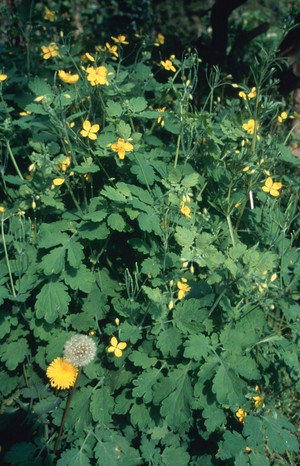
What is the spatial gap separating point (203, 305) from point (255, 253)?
Result: 36 cm

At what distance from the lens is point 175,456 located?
212 centimetres

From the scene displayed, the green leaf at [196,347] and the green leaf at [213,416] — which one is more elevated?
the green leaf at [196,347]

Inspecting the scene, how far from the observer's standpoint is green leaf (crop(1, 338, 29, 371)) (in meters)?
2.13

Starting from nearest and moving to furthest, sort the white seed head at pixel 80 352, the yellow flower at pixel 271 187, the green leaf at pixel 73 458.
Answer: the white seed head at pixel 80 352, the green leaf at pixel 73 458, the yellow flower at pixel 271 187

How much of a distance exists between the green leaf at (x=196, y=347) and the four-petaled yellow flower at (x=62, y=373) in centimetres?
47

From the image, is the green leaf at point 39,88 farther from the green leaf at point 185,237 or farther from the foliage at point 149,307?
the green leaf at point 185,237

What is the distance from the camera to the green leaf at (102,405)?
6.66 ft

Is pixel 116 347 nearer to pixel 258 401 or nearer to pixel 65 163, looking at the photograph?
pixel 258 401

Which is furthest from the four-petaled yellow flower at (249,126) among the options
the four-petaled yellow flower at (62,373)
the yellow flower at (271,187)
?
the four-petaled yellow flower at (62,373)

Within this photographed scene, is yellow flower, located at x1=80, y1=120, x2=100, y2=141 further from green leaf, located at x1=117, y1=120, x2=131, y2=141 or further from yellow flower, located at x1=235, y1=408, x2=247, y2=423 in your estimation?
yellow flower, located at x1=235, y1=408, x2=247, y2=423

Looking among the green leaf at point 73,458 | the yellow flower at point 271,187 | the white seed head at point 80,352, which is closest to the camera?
the white seed head at point 80,352

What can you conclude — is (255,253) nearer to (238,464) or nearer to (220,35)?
(238,464)

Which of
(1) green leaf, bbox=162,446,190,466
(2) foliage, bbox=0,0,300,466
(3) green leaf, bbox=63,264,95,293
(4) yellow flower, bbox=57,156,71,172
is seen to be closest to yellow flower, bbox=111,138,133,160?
(2) foliage, bbox=0,0,300,466

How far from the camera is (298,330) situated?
2.16 m
